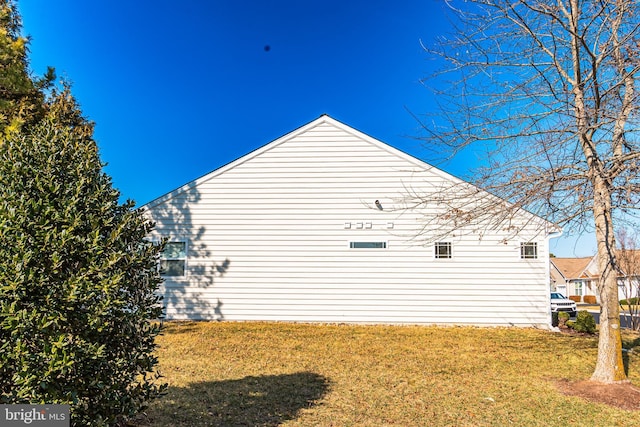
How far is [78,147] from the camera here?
11.3 ft

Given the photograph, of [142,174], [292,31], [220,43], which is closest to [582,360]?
[292,31]

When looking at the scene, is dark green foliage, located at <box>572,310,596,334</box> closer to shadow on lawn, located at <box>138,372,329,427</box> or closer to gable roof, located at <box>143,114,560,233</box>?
gable roof, located at <box>143,114,560,233</box>

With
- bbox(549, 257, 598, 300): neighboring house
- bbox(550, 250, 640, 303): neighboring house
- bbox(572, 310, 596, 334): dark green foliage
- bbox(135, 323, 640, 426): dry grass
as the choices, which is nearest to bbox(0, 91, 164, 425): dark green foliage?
bbox(135, 323, 640, 426): dry grass

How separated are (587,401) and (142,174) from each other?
1535 centimetres

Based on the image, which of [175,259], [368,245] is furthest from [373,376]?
[175,259]

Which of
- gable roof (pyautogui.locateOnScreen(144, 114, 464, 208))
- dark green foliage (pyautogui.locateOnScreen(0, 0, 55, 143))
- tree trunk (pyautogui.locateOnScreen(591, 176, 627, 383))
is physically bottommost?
Answer: tree trunk (pyautogui.locateOnScreen(591, 176, 627, 383))

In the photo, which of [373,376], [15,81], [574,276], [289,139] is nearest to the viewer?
[373,376]

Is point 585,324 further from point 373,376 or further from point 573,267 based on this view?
point 573,267

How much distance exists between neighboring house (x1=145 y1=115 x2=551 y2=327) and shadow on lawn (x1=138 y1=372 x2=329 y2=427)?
16.2ft

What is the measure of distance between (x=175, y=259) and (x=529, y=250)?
34.0ft

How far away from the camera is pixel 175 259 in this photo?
37.9 ft

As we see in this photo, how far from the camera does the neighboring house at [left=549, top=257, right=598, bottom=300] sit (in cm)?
3578

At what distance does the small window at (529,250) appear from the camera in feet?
36.2

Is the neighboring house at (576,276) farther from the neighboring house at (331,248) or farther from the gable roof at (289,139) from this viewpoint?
the gable roof at (289,139)
